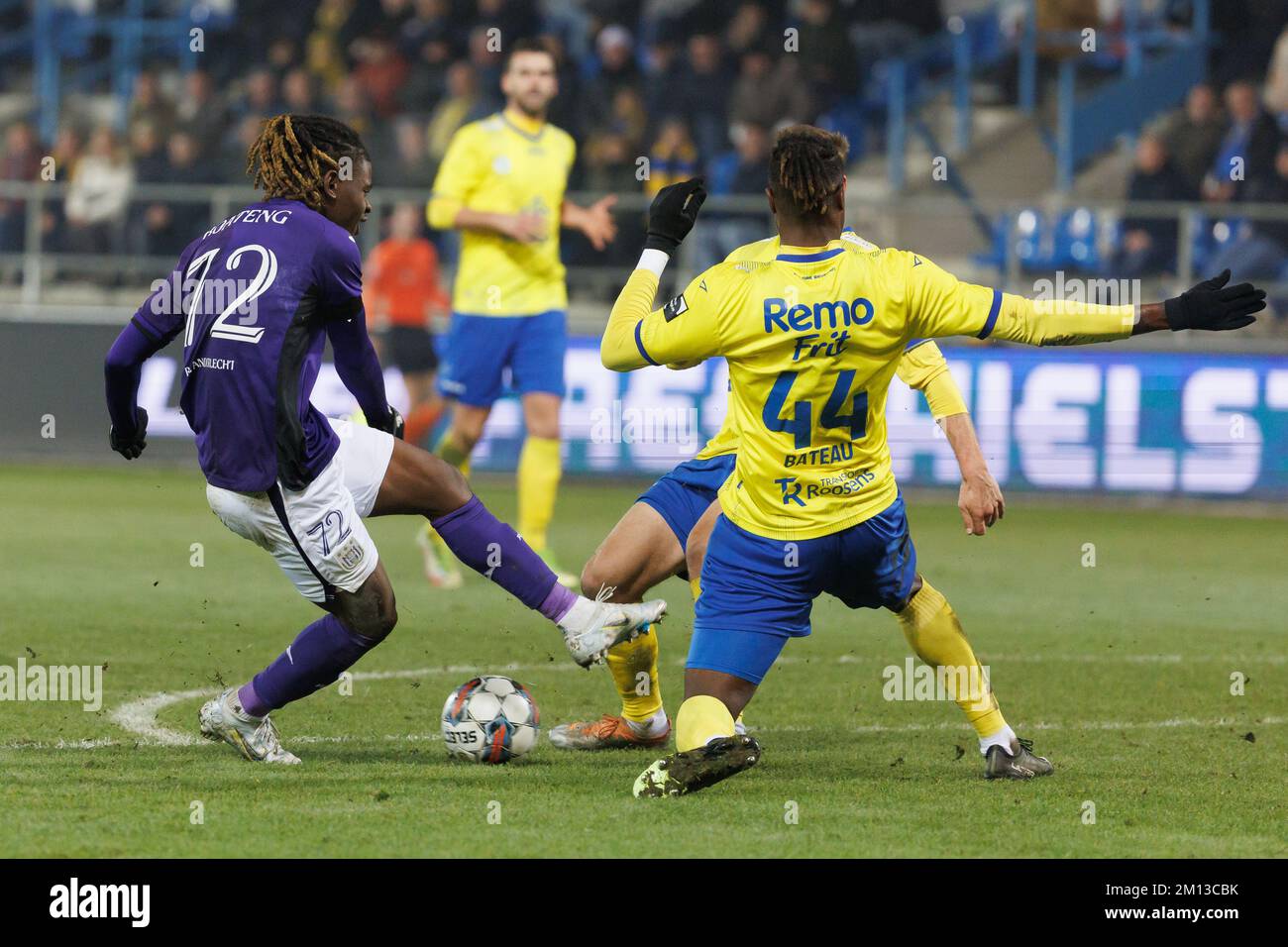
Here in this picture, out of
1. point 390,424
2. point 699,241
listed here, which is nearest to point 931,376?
point 390,424

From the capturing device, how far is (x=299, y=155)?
228 inches

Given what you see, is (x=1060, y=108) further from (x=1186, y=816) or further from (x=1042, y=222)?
(x=1186, y=816)

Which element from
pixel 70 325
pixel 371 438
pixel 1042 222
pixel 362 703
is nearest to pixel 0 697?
pixel 362 703

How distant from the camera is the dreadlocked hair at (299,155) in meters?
5.77

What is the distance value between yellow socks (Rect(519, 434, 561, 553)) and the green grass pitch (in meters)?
0.39

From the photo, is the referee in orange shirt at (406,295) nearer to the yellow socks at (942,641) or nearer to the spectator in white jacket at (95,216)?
the spectator in white jacket at (95,216)

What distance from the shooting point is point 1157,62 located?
770 inches

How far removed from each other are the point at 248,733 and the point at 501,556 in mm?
923

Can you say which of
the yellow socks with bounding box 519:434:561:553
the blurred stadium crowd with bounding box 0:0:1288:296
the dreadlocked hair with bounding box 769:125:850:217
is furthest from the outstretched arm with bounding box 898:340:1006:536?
the blurred stadium crowd with bounding box 0:0:1288:296
